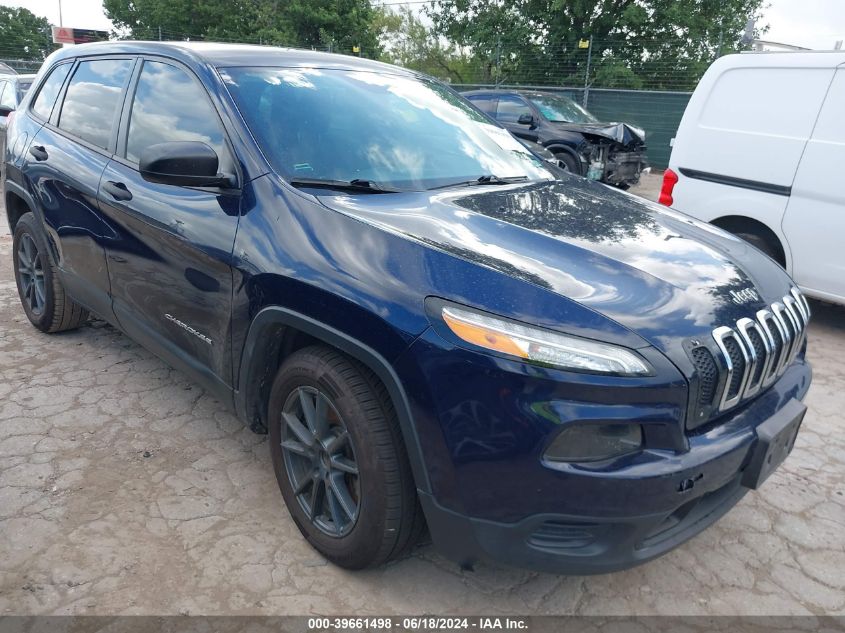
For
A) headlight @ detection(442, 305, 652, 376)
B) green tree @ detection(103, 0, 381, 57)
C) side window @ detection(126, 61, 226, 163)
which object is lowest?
headlight @ detection(442, 305, 652, 376)

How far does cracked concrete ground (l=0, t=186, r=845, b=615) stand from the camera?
217 cm

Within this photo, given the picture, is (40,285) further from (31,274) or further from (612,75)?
(612,75)

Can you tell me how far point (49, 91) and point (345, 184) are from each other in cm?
271

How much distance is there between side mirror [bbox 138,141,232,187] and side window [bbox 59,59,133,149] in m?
1.08

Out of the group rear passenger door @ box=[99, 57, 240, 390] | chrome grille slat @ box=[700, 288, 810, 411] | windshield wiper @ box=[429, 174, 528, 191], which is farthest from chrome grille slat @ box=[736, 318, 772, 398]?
rear passenger door @ box=[99, 57, 240, 390]

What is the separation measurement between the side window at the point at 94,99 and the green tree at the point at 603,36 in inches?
753

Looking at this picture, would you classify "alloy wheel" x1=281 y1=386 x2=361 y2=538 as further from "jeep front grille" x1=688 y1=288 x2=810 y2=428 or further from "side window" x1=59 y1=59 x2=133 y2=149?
"side window" x1=59 y1=59 x2=133 y2=149

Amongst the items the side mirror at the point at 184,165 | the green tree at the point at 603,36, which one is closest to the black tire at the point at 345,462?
the side mirror at the point at 184,165

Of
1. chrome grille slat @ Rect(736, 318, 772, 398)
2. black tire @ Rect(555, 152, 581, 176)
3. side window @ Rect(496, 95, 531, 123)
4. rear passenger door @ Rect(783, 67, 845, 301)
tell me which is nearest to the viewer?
chrome grille slat @ Rect(736, 318, 772, 398)

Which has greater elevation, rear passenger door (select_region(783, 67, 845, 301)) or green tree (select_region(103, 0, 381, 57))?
green tree (select_region(103, 0, 381, 57))

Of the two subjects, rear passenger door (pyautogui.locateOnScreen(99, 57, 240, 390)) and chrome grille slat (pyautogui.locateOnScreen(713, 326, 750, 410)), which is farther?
rear passenger door (pyautogui.locateOnScreen(99, 57, 240, 390))

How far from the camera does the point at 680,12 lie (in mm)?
21906

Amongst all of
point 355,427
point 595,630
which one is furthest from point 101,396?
point 595,630

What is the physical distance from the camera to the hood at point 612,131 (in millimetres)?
10856
